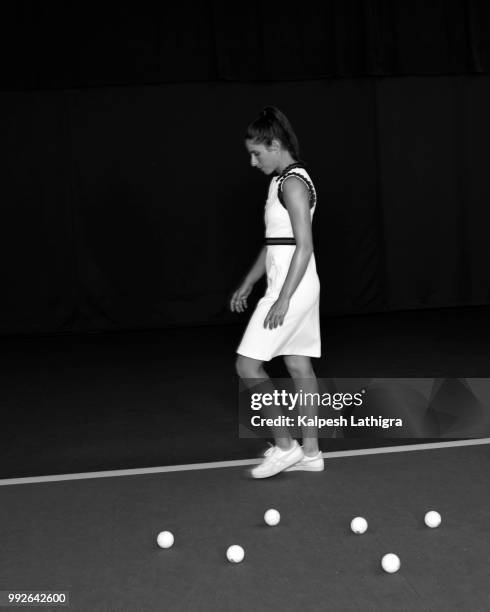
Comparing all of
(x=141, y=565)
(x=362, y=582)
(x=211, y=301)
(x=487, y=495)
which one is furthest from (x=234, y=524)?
(x=211, y=301)

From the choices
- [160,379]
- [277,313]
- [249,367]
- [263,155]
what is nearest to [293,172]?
[263,155]

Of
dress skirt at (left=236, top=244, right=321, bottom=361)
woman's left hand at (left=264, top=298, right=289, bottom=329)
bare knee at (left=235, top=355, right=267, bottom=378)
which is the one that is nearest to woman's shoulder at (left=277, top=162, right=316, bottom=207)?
dress skirt at (left=236, top=244, right=321, bottom=361)

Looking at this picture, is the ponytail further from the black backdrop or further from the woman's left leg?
the black backdrop

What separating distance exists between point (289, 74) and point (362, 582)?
5914 mm

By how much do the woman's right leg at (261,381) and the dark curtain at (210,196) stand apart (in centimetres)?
447

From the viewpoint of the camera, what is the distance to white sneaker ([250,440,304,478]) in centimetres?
333

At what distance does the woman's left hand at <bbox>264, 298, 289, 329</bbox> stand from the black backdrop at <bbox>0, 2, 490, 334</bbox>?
466 cm

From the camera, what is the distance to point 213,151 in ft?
25.0

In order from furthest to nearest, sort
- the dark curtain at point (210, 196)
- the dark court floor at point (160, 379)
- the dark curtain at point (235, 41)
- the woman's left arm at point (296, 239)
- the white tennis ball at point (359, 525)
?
the dark curtain at point (210, 196) → the dark curtain at point (235, 41) → the dark court floor at point (160, 379) → the woman's left arm at point (296, 239) → the white tennis ball at point (359, 525)

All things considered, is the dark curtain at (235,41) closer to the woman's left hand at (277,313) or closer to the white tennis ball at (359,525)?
the woman's left hand at (277,313)

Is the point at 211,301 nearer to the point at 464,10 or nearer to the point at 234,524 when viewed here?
the point at 464,10

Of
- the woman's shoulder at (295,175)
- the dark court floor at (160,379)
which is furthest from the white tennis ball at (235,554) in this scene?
the woman's shoulder at (295,175)

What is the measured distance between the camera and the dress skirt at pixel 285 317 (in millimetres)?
3182

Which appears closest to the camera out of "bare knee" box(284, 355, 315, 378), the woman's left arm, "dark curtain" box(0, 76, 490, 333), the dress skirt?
the woman's left arm
